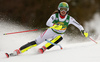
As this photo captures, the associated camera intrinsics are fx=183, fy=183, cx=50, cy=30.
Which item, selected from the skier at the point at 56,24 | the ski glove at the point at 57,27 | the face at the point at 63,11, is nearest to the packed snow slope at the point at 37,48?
the skier at the point at 56,24

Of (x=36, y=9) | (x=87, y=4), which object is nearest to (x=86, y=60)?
(x=36, y=9)

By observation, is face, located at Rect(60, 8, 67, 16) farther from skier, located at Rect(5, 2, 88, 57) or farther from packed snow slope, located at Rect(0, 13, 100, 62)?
packed snow slope, located at Rect(0, 13, 100, 62)

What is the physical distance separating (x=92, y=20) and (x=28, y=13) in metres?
5.64

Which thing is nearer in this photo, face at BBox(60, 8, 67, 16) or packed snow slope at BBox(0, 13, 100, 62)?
packed snow slope at BBox(0, 13, 100, 62)

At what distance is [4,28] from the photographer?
7469mm

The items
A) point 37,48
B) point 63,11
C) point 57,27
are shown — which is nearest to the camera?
point 57,27

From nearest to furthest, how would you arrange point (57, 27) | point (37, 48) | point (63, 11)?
point (57, 27) < point (63, 11) < point (37, 48)

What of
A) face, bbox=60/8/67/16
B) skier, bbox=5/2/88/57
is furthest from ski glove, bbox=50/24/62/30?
face, bbox=60/8/67/16

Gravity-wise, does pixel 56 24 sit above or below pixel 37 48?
above

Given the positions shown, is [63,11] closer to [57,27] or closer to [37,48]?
[57,27]

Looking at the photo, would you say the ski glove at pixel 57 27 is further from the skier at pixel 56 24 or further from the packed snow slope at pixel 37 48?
the packed snow slope at pixel 37 48

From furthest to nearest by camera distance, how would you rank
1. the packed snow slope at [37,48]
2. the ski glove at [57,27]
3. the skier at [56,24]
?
the skier at [56,24], the ski glove at [57,27], the packed snow slope at [37,48]

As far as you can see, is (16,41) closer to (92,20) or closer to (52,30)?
(52,30)

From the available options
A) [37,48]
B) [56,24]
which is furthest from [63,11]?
[37,48]
